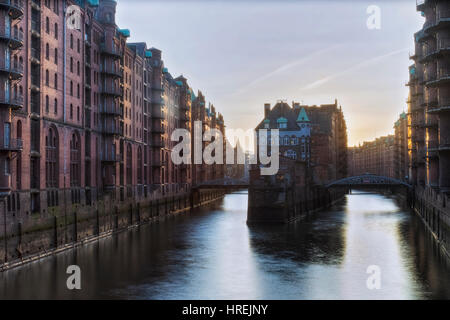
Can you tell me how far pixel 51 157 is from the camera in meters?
44.6

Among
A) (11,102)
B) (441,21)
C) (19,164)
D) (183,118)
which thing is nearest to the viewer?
(11,102)

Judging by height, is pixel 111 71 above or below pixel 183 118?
above

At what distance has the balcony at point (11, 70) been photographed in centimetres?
3459

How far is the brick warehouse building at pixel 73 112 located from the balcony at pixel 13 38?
8cm

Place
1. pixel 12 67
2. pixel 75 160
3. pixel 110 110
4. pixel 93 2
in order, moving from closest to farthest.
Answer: pixel 12 67
pixel 75 160
pixel 93 2
pixel 110 110

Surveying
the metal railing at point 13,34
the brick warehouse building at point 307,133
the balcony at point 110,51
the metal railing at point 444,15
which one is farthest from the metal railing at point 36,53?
the brick warehouse building at point 307,133

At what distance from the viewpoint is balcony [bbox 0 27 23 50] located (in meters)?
34.3

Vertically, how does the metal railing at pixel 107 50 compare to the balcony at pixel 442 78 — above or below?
above

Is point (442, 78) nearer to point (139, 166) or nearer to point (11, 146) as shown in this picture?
point (11, 146)

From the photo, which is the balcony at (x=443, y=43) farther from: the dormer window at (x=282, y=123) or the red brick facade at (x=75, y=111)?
the dormer window at (x=282, y=123)

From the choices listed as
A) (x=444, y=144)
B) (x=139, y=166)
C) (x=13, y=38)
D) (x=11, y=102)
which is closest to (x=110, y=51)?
(x=139, y=166)

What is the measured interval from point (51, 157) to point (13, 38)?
1248cm

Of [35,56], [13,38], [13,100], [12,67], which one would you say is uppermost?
[35,56]

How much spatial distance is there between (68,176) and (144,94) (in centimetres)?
2669
